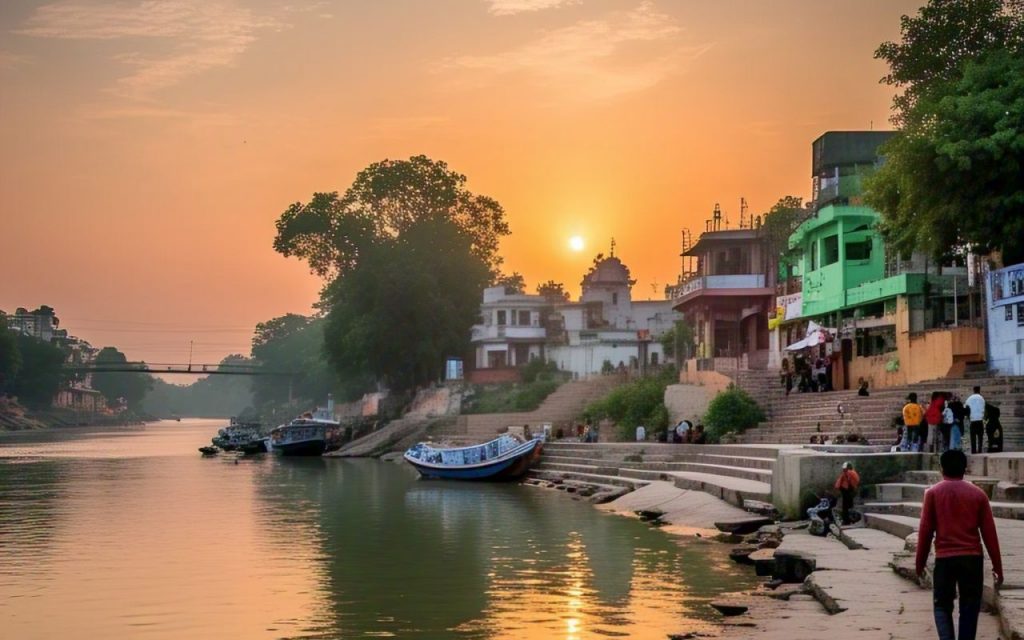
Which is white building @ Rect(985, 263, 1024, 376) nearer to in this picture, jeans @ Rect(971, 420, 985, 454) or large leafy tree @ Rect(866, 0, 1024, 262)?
large leafy tree @ Rect(866, 0, 1024, 262)

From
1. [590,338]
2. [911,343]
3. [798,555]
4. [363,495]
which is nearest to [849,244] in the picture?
[911,343]

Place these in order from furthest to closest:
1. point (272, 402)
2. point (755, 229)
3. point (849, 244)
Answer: point (272, 402)
point (755, 229)
point (849, 244)

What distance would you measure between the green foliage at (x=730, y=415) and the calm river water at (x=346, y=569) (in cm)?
571

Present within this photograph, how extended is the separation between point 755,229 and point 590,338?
21925 millimetres

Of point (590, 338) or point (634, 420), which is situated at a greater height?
point (590, 338)

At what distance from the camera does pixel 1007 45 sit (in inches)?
1280

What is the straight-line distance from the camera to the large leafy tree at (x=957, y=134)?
29.2m

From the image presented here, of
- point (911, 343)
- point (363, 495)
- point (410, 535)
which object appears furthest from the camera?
point (363, 495)

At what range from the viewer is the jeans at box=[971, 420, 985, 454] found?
23328 mm

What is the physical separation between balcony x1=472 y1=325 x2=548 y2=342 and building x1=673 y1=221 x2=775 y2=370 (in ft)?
82.0

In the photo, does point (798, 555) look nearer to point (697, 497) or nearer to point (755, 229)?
point (697, 497)

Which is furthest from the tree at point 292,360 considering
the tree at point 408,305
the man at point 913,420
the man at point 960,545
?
the man at point 960,545

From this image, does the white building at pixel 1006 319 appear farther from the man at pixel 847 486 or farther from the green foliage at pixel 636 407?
the green foliage at pixel 636 407

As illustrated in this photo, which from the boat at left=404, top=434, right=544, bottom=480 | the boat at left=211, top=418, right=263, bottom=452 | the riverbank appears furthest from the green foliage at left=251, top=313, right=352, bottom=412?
the boat at left=404, top=434, right=544, bottom=480
